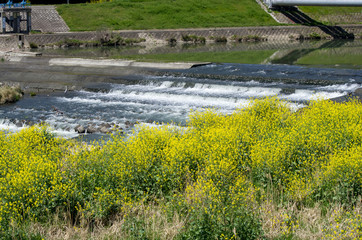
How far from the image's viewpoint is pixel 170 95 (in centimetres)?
2161

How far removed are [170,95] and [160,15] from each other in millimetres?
35737

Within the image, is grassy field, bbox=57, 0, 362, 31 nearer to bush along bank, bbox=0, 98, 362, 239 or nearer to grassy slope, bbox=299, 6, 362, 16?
grassy slope, bbox=299, 6, 362, 16

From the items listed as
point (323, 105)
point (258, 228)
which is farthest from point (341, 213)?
point (323, 105)

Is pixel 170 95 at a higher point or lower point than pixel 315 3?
lower

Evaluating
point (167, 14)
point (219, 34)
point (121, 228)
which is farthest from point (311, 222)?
point (167, 14)

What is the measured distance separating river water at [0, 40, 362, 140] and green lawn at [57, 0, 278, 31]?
2663 cm

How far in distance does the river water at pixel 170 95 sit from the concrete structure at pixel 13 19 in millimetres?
20032

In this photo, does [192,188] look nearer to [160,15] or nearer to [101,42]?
[101,42]

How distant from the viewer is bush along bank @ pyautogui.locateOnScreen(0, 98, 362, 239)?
744cm

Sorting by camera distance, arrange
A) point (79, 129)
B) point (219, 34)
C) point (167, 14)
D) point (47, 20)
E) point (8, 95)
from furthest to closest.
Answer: point (167, 14)
point (47, 20)
point (219, 34)
point (8, 95)
point (79, 129)

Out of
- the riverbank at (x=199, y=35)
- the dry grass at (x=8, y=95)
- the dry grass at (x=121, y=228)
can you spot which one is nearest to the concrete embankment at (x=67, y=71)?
the dry grass at (x=8, y=95)

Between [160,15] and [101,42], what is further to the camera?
[160,15]

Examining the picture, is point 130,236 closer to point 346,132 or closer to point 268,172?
point 268,172

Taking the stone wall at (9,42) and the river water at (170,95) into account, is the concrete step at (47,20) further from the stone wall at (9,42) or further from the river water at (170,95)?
the river water at (170,95)
